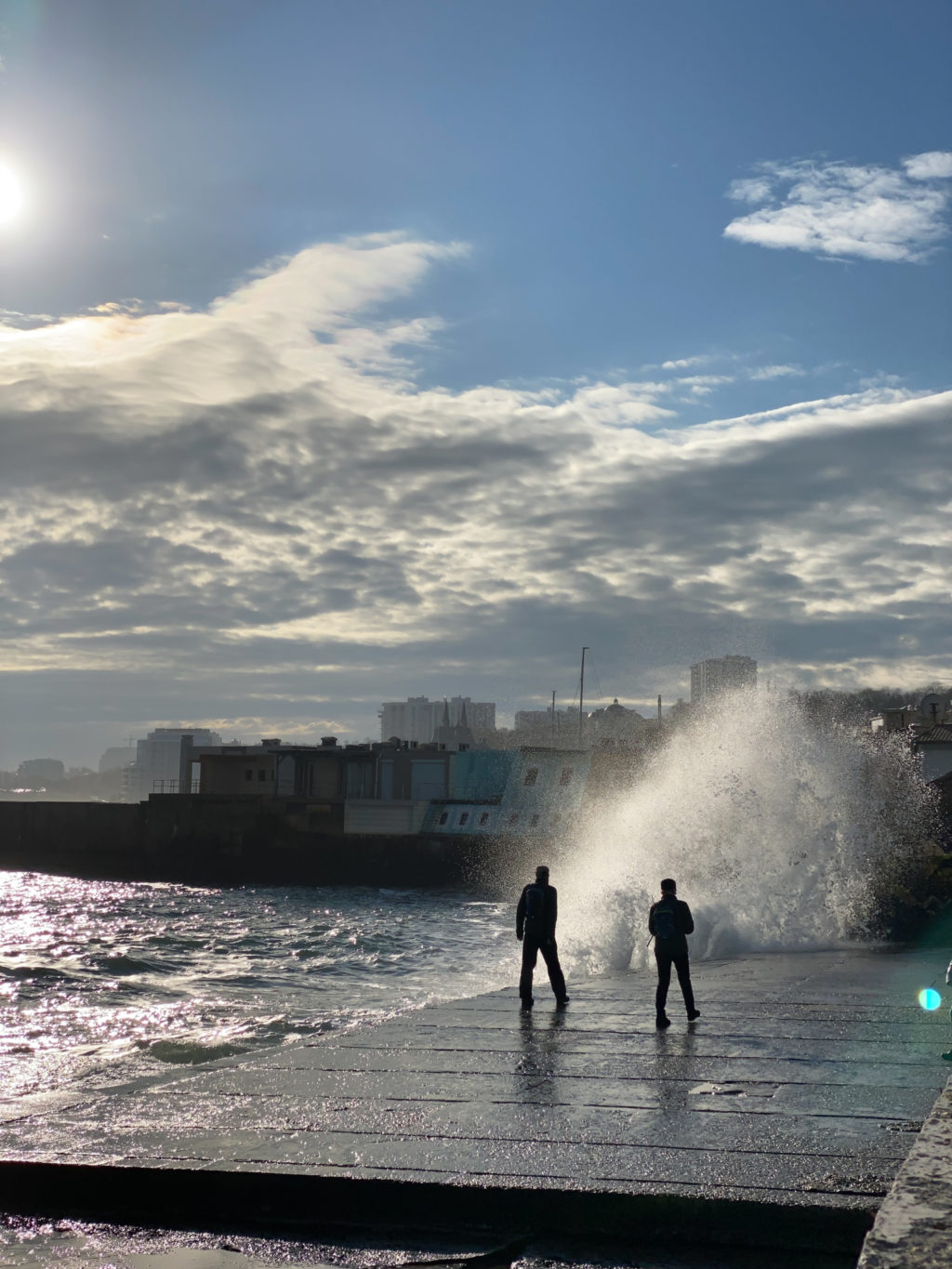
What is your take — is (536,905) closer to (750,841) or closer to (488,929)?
(750,841)

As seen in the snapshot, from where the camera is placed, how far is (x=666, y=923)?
35.0 ft

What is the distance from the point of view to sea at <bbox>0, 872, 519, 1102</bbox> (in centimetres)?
1362

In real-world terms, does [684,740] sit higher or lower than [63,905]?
higher

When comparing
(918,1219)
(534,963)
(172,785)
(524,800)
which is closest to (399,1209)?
(918,1219)

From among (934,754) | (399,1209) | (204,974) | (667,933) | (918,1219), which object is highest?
(934,754)

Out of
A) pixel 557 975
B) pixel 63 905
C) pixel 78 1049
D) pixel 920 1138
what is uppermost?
pixel 920 1138

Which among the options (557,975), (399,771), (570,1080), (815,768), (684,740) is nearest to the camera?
(570,1080)

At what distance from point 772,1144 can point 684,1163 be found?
651 millimetres

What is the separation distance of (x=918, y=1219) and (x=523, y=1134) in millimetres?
4135

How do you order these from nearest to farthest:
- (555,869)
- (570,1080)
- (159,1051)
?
1. (570,1080)
2. (159,1051)
3. (555,869)

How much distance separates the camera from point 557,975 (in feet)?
40.7

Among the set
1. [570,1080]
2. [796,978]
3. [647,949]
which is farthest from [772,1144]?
[647,949]

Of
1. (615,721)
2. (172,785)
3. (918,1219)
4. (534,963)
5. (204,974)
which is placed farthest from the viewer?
(615,721)

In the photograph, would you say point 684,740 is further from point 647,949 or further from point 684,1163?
point 684,1163
